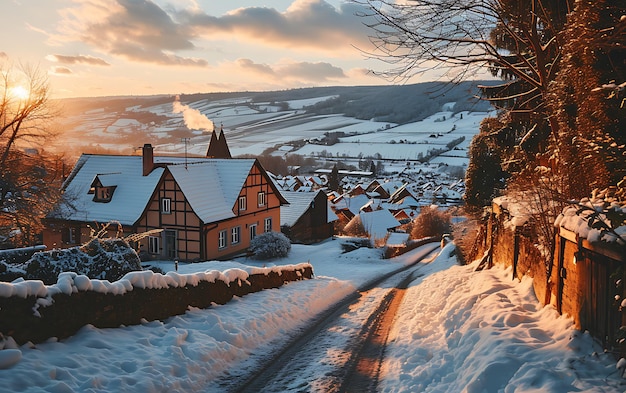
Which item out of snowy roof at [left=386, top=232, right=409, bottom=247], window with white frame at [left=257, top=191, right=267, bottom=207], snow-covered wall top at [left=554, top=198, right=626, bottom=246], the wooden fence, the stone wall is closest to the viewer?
snow-covered wall top at [left=554, top=198, right=626, bottom=246]

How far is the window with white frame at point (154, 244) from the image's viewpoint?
31953mm

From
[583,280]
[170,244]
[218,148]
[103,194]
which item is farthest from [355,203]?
[583,280]

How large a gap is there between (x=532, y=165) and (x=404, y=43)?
7578 mm

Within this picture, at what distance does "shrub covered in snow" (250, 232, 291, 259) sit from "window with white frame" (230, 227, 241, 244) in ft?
Answer: 7.00

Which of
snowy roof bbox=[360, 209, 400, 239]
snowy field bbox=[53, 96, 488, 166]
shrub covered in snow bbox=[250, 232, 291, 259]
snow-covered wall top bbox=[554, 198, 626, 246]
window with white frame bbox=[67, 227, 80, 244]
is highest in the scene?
snowy field bbox=[53, 96, 488, 166]

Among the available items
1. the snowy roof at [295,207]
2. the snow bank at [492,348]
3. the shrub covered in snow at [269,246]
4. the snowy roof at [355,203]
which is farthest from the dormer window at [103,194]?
the snowy roof at [355,203]

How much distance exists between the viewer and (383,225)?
56.7 meters

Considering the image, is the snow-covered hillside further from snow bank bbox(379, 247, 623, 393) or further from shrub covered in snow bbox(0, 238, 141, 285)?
snow bank bbox(379, 247, 623, 393)

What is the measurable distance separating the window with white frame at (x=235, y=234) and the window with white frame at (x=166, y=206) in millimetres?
4529

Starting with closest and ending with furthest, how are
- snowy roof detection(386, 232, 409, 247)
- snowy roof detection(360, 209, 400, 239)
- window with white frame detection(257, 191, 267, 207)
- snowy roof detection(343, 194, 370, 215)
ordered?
window with white frame detection(257, 191, 267, 207)
snowy roof detection(386, 232, 409, 247)
snowy roof detection(360, 209, 400, 239)
snowy roof detection(343, 194, 370, 215)

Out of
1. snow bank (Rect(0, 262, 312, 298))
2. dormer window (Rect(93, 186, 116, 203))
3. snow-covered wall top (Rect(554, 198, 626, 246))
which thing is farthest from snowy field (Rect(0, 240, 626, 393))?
dormer window (Rect(93, 186, 116, 203))

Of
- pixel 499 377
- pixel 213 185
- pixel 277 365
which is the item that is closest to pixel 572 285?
pixel 499 377

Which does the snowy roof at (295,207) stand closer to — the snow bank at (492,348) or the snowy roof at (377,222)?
the snowy roof at (377,222)

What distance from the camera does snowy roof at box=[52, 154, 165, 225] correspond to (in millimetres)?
32625
